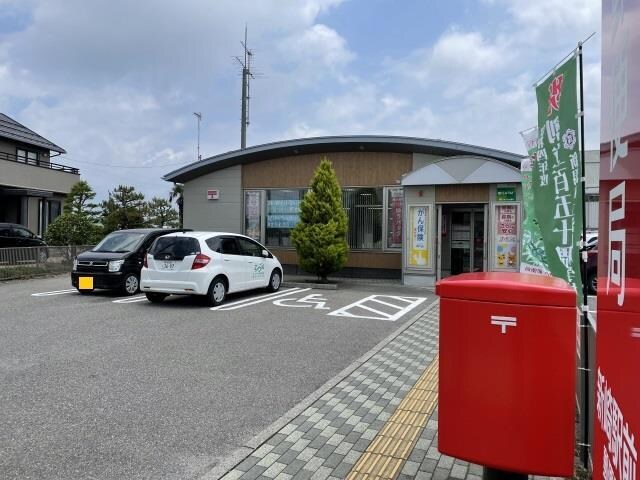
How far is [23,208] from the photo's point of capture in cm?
2703

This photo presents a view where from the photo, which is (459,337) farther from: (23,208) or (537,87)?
(23,208)

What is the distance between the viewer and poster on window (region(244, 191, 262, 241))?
17.9 metres

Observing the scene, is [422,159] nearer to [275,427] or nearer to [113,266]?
[113,266]

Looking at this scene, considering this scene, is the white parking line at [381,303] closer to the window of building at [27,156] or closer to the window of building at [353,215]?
the window of building at [353,215]

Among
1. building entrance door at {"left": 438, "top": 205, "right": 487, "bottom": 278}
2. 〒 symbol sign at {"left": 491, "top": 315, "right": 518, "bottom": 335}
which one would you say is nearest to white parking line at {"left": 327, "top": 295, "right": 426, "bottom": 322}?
building entrance door at {"left": 438, "top": 205, "right": 487, "bottom": 278}

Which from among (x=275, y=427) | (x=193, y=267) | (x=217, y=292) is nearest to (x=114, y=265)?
(x=193, y=267)

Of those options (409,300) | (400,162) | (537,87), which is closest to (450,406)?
(537,87)

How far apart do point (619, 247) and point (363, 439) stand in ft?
9.23

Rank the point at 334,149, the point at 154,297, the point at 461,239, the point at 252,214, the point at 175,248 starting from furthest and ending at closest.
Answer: the point at 252,214, the point at 334,149, the point at 461,239, the point at 154,297, the point at 175,248

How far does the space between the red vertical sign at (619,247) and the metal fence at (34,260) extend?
1676 cm

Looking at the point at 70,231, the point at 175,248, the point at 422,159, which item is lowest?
the point at 175,248

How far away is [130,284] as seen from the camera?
37.9ft

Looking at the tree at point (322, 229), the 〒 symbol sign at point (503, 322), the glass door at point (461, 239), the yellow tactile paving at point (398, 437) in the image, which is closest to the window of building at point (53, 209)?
the tree at point (322, 229)

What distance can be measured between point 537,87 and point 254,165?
14323 mm
